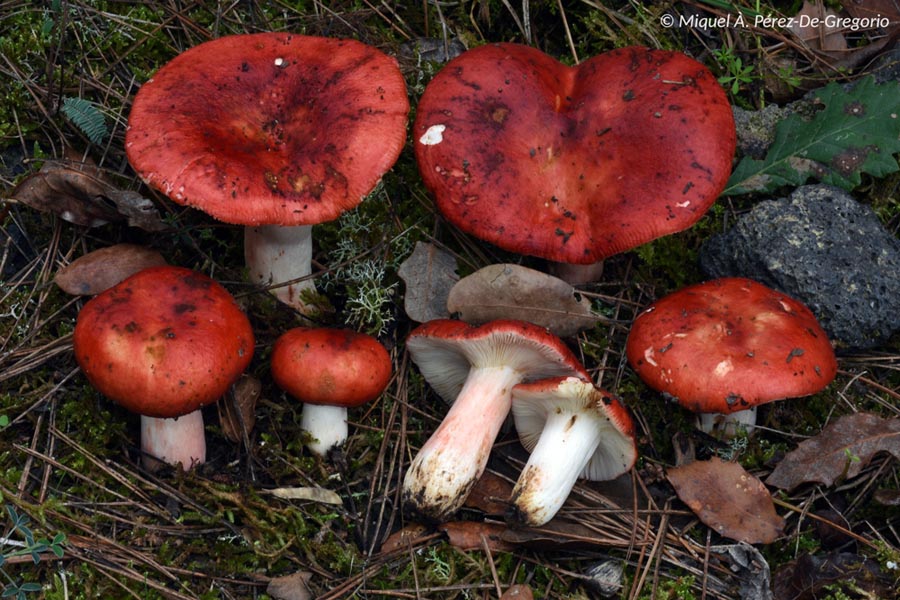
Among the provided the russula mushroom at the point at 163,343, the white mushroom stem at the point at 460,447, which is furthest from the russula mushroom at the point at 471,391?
the russula mushroom at the point at 163,343

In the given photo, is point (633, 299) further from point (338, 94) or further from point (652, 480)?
point (338, 94)

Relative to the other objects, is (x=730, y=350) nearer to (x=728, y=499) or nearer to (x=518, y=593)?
(x=728, y=499)

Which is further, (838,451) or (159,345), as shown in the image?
(838,451)

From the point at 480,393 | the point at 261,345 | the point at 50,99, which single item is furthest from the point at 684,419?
the point at 50,99

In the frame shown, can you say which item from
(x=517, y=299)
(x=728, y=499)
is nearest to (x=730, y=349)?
(x=728, y=499)

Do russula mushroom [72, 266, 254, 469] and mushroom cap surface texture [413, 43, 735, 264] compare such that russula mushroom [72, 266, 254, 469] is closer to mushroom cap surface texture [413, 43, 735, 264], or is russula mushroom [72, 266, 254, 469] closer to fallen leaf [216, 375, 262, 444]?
fallen leaf [216, 375, 262, 444]

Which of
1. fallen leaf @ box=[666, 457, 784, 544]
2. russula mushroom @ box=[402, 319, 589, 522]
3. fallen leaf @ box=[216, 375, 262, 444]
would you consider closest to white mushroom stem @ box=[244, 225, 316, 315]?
fallen leaf @ box=[216, 375, 262, 444]

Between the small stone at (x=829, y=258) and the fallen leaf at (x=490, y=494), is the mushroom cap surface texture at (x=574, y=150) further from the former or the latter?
the fallen leaf at (x=490, y=494)
